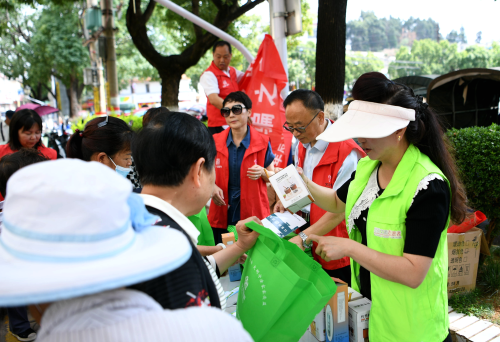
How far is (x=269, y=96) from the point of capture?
4.40 metres

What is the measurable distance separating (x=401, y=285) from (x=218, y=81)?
155 inches

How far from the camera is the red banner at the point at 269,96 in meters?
4.39

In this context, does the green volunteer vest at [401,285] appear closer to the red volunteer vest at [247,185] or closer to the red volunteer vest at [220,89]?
the red volunteer vest at [247,185]

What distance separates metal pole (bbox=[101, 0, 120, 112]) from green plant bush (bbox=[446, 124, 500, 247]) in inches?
352

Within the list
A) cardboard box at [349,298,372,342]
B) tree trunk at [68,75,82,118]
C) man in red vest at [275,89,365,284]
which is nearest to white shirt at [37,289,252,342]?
cardboard box at [349,298,372,342]

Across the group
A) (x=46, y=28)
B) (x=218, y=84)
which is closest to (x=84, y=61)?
(x=46, y=28)

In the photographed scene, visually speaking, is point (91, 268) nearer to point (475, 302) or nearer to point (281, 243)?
point (281, 243)

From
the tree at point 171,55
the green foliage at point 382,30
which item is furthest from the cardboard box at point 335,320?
the green foliage at point 382,30

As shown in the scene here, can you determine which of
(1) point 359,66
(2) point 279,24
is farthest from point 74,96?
(1) point 359,66

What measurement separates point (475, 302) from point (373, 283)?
6.99ft

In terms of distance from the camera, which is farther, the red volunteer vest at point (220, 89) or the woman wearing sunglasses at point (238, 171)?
the red volunteer vest at point (220, 89)

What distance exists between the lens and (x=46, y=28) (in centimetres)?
2194

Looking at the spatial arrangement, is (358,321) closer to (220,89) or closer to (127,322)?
(127,322)

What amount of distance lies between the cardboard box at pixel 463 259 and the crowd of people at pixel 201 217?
1.13 metres
